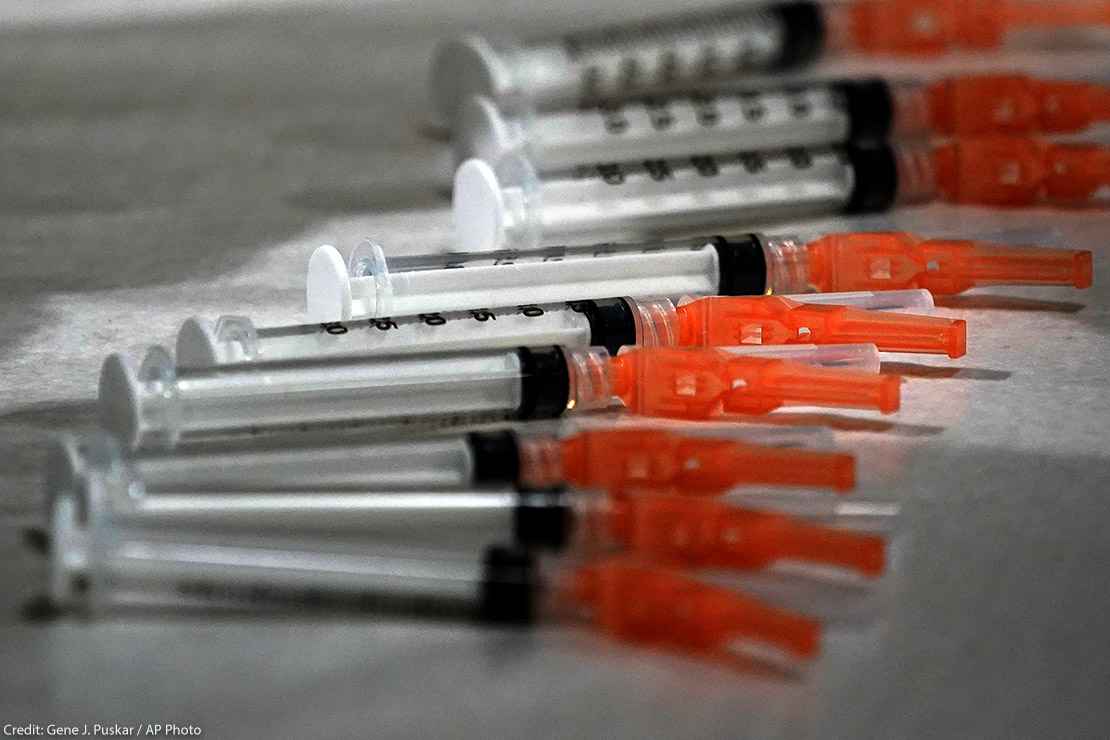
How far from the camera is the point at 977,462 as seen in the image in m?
1.72

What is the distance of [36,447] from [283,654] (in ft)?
Answer: 1.63

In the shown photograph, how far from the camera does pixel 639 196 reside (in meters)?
2.36

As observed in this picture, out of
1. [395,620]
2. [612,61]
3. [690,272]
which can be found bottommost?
[395,620]

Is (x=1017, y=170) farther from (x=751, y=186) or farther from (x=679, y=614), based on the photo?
(x=679, y=614)

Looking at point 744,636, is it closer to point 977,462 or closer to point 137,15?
point 977,462

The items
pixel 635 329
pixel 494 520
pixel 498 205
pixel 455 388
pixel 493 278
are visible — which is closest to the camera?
pixel 494 520

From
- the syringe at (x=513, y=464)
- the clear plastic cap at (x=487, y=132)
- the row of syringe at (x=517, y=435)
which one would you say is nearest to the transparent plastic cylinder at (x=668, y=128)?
the clear plastic cap at (x=487, y=132)

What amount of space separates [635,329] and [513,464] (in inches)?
13.4

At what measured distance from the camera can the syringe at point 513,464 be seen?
5.06ft

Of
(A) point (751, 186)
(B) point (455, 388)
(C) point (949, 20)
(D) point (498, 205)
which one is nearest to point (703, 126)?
Result: (A) point (751, 186)

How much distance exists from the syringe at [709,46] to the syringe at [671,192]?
385 mm

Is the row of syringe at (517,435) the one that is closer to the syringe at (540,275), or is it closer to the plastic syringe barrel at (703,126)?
the syringe at (540,275)

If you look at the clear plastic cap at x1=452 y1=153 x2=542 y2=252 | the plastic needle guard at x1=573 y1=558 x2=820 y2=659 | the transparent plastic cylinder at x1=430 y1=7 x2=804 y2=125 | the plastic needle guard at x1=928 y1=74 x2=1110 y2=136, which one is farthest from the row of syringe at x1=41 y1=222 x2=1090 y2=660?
the transparent plastic cylinder at x1=430 y1=7 x2=804 y2=125

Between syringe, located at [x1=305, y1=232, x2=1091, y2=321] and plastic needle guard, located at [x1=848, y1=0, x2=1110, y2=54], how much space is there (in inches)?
43.3
